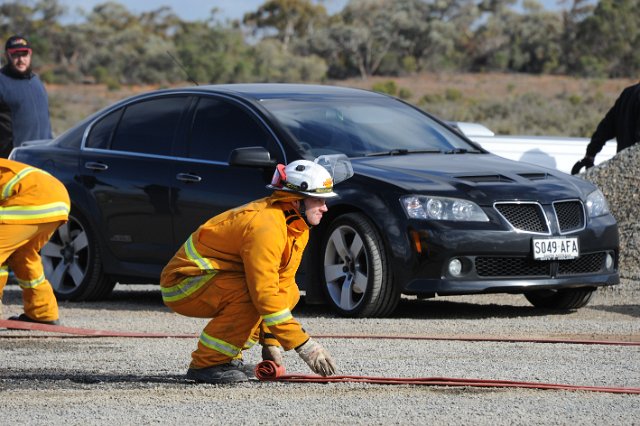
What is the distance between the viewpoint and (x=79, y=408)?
6.54 m

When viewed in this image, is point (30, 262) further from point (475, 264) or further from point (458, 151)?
point (458, 151)

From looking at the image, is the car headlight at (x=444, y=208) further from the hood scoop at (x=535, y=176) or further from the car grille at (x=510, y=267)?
the hood scoop at (x=535, y=176)

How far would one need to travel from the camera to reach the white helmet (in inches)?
273

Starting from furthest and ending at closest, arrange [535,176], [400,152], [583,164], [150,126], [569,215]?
[583,164], [150,126], [400,152], [535,176], [569,215]

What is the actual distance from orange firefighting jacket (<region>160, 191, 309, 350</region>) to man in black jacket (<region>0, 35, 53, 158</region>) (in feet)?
21.3

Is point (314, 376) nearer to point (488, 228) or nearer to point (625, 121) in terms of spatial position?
point (488, 228)

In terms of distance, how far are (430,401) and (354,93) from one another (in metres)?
5.14

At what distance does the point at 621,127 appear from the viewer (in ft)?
48.4

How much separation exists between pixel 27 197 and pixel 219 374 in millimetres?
2506

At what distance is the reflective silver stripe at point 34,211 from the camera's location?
8.96m

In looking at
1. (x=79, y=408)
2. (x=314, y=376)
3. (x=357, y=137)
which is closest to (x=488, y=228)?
(x=357, y=137)

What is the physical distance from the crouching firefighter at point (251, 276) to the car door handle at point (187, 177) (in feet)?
11.8

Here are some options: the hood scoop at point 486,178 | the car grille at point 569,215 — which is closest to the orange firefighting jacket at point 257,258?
the hood scoop at point 486,178

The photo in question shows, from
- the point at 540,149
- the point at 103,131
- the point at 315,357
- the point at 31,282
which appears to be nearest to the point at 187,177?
the point at 103,131
